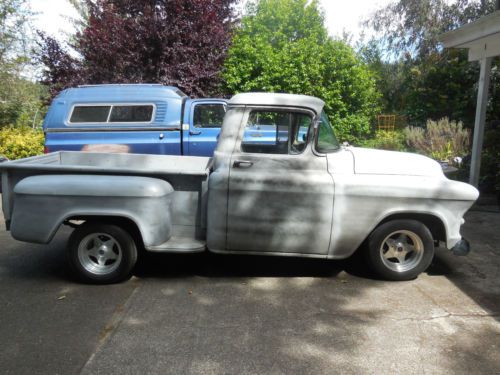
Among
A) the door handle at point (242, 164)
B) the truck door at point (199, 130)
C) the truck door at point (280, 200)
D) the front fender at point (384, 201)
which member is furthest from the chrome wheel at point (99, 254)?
the truck door at point (199, 130)

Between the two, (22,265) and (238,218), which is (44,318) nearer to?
(22,265)

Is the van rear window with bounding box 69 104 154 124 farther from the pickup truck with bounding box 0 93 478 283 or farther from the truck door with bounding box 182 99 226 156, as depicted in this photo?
the pickup truck with bounding box 0 93 478 283

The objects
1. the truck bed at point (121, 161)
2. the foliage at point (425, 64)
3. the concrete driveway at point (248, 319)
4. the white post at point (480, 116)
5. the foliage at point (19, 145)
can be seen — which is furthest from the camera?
the foliage at point (425, 64)

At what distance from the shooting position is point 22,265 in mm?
5184

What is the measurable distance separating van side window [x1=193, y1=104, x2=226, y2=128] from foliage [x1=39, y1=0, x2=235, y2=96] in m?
3.00

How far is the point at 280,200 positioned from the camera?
445cm

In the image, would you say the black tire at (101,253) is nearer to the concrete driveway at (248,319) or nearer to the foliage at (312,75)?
the concrete driveway at (248,319)

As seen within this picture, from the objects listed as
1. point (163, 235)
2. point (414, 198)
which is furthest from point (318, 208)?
point (163, 235)

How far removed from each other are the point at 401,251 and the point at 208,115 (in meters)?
5.82

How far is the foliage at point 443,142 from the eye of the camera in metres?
10.3

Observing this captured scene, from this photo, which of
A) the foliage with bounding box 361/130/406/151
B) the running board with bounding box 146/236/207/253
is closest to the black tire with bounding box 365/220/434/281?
the running board with bounding box 146/236/207/253

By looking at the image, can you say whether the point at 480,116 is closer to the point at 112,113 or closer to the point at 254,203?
the point at 254,203

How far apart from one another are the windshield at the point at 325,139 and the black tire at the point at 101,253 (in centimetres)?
218

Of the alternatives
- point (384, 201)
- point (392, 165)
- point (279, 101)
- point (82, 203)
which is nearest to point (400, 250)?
point (384, 201)
